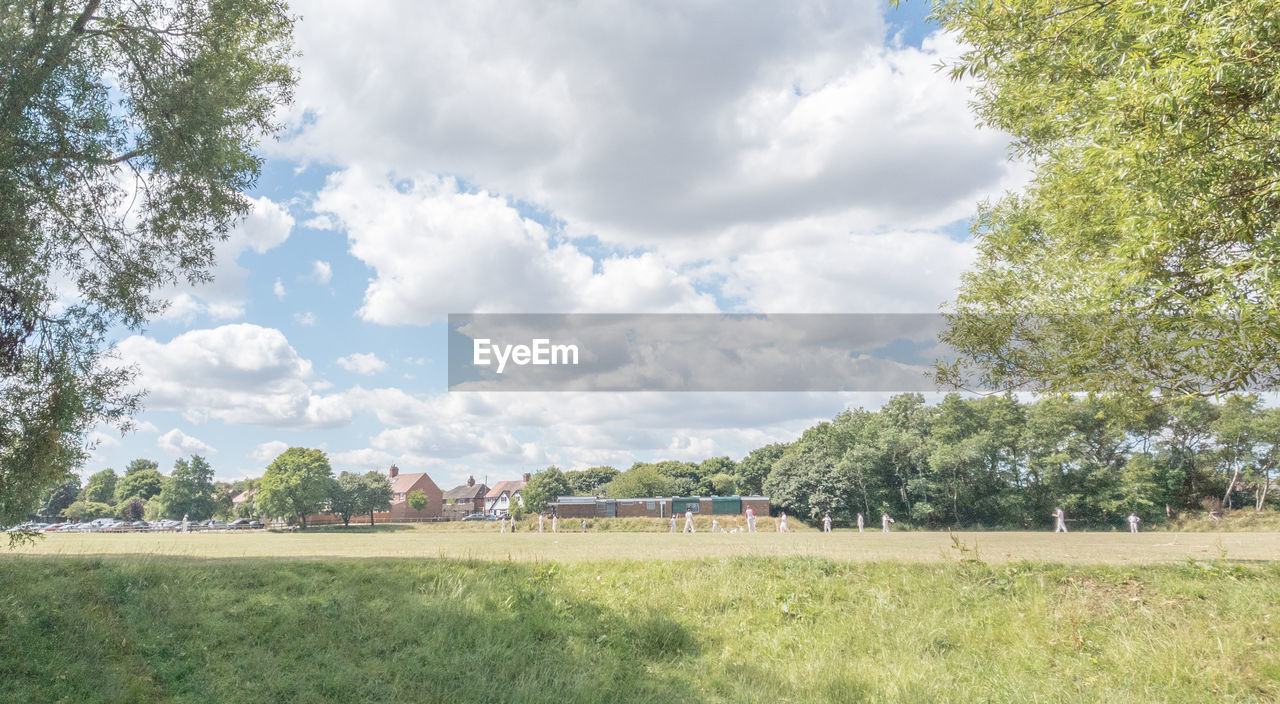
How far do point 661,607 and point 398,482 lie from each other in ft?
353

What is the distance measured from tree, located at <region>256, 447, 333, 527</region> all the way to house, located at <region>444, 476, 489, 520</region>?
50.1 metres

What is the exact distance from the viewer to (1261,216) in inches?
349

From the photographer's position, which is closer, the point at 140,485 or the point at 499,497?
the point at 140,485

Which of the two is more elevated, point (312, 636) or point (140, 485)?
point (140, 485)

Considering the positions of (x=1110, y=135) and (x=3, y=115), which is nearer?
(x=1110, y=135)

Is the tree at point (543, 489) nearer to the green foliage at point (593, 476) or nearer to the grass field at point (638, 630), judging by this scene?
the green foliage at point (593, 476)

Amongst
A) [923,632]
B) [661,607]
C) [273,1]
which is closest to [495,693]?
[661,607]

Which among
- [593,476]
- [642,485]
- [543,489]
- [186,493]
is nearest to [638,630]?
[543,489]

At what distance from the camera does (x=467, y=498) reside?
125 metres

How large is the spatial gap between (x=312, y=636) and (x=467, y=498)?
393ft

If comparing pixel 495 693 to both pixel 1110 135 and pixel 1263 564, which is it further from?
pixel 1263 564

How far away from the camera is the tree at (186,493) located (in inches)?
3105

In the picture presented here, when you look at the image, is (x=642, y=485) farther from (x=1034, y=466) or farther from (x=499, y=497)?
(x=1034, y=466)

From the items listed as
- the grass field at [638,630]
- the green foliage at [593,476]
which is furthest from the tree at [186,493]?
the grass field at [638,630]
